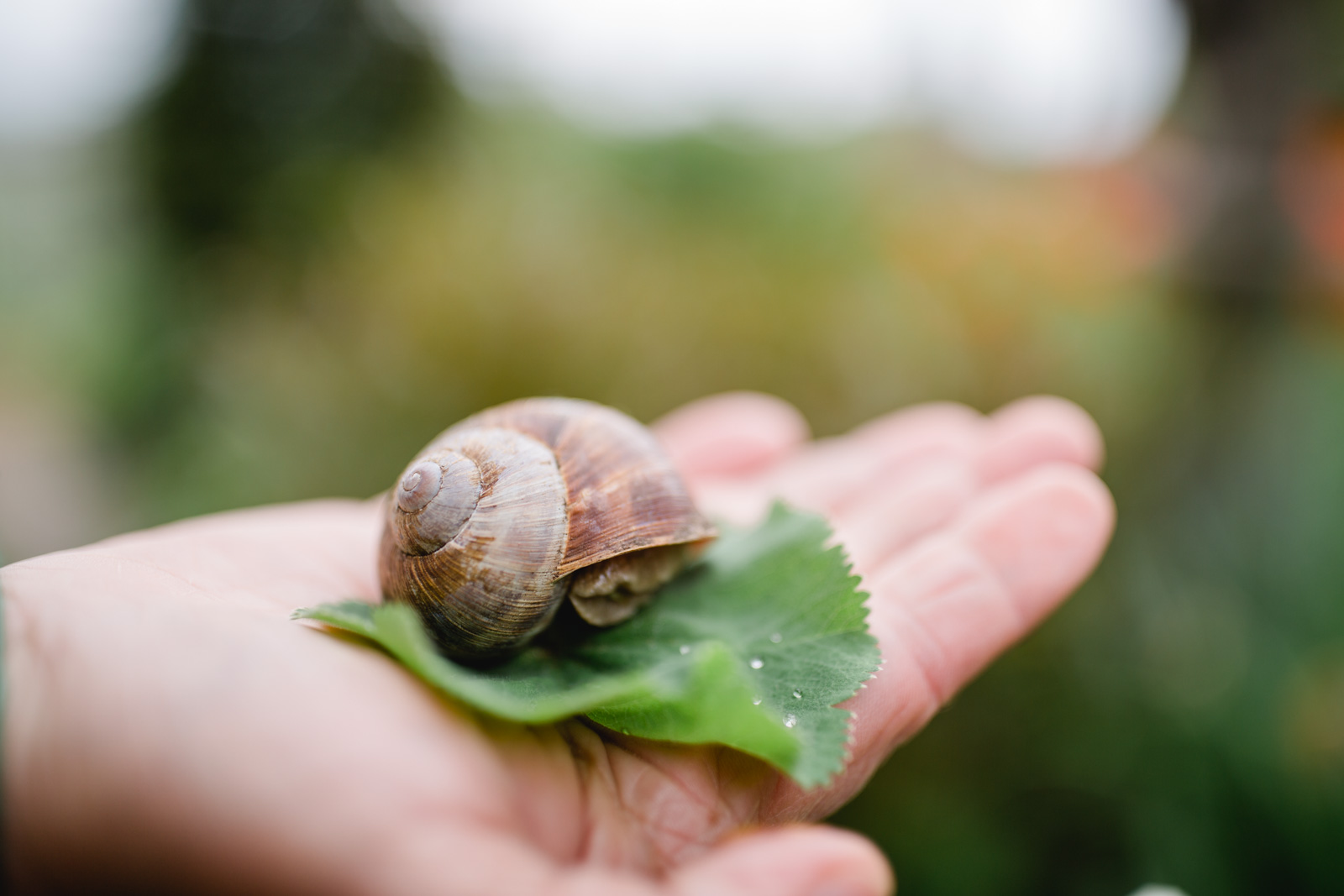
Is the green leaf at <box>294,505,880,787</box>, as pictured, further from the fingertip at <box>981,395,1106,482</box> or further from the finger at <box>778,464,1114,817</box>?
the fingertip at <box>981,395,1106,482</box>

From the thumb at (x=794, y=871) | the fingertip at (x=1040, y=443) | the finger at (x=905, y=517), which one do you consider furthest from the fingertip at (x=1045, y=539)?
the thumb at (x=794, y=871)

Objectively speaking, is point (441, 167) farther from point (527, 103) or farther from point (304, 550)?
point (304, 550)

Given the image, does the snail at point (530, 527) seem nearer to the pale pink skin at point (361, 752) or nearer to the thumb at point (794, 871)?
the pale pink skin at point (361, 752)

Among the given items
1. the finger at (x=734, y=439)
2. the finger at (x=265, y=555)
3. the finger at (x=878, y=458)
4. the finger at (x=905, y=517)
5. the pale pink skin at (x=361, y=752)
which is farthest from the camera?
the finger at (x=734, y=439)

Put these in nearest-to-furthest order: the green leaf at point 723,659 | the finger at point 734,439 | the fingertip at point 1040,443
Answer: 1. the green leaf at point 723,659
2. the fingertip at point 1040,443
3. the finger at point 734,439

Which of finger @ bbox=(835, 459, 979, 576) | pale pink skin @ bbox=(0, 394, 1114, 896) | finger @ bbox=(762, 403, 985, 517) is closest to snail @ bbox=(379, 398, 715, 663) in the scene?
pale pink skin @ bbox=(0, 394, 1114, 896)

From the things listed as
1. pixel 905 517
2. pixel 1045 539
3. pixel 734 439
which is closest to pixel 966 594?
pixel 1045 539

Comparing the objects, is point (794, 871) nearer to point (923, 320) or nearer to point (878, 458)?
point (878, 458)

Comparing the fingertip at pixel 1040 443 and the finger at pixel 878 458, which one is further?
the finger at pixel 878 458
